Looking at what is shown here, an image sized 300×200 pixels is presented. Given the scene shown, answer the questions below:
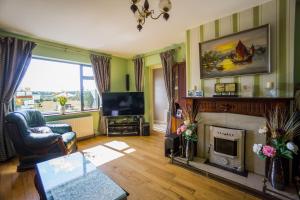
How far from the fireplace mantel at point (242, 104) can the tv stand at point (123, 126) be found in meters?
2.13

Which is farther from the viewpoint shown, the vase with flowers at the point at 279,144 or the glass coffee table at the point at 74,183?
the vase with flowers at the point at 279,144

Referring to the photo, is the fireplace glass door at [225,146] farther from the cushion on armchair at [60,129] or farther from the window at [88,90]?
the window at [88,90]

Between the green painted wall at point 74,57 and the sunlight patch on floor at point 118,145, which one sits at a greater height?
the green painted wall at point 74,57

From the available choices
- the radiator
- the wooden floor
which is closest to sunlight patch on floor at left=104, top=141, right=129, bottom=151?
the wooden floor

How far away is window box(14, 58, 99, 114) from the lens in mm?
3346

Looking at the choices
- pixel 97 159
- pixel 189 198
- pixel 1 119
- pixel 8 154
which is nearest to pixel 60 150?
pixel 97 159

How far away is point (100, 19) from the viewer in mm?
2516

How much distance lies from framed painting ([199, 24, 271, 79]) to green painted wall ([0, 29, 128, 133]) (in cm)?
306

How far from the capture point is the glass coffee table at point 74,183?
51.6 inches

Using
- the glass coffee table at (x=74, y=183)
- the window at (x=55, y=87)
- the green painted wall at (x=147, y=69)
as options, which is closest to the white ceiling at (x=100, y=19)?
the window at (x=55, y=87)

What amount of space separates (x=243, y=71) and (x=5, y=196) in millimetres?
3748

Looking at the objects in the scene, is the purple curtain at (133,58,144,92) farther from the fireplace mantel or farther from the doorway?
the fireplace mantel

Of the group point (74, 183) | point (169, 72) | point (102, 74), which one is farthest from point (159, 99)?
point (74, 183)

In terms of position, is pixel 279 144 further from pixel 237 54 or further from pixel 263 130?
pixel 237 54
